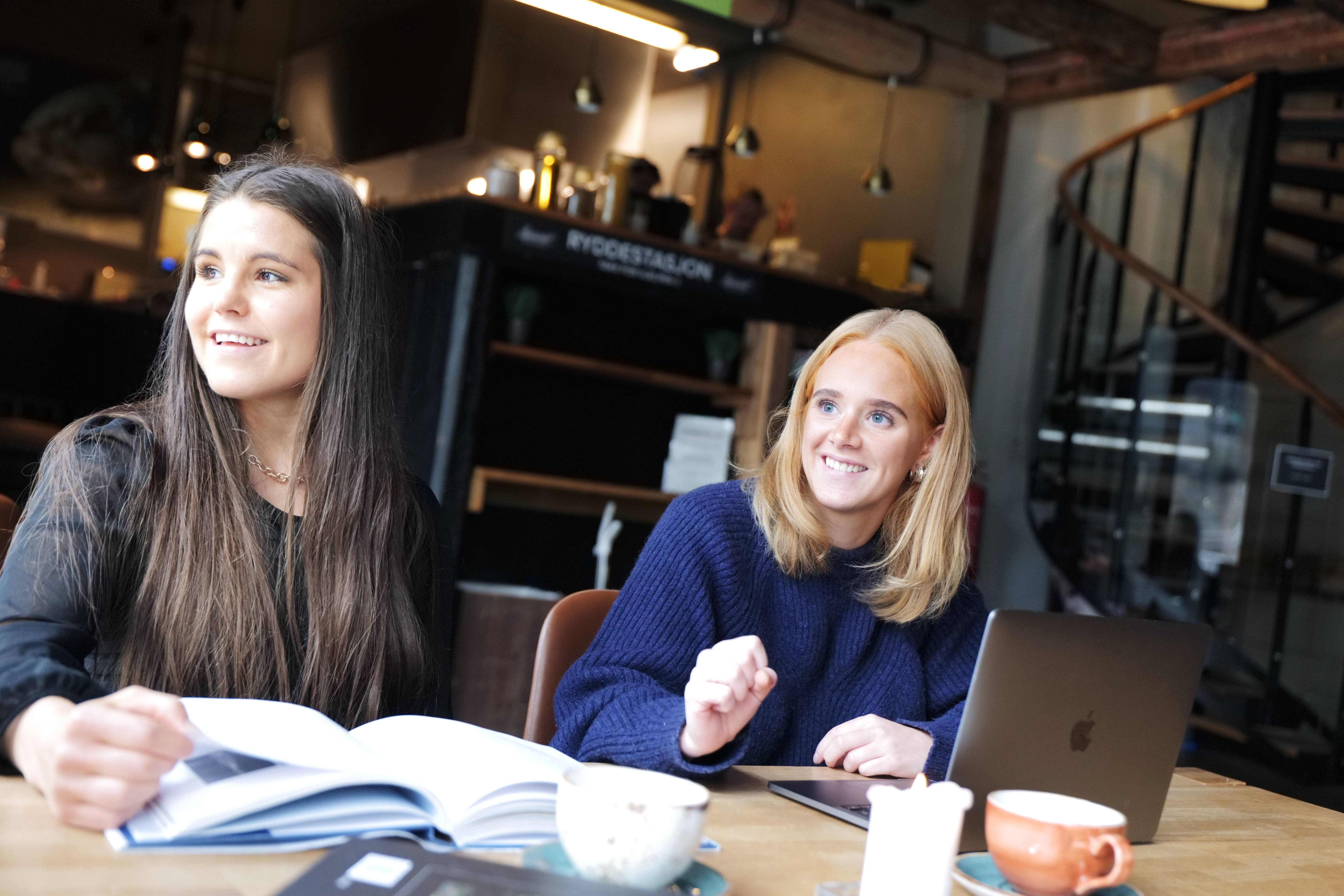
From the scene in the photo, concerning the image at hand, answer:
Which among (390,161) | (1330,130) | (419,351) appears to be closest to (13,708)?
(419,351)

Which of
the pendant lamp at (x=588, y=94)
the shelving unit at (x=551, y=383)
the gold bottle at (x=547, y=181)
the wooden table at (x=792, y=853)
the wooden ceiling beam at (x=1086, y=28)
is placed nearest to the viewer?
the wooden table at (x=792, y=853)

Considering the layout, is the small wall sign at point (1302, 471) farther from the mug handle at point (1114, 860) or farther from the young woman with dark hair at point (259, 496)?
the mug handle at point (1114, 860)

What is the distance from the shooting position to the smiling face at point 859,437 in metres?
1.74

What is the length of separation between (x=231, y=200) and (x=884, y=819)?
110cm

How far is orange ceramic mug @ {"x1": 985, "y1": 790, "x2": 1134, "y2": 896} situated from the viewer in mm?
929

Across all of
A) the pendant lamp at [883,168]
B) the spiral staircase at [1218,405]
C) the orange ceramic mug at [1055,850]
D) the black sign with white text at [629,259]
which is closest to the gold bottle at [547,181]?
the black sign with white text at [629,259]

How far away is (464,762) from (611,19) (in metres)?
3.65

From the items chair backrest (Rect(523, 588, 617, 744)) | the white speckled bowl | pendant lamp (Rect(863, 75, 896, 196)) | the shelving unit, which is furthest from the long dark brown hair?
pendant lamp (Rect(863, 75, 896, 196))

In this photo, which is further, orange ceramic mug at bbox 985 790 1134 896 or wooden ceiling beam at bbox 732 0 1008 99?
wooden ceiling beam at bbox 732 0 1008 99

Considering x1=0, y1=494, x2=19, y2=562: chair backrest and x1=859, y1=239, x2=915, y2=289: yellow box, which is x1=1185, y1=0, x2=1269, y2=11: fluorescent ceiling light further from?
x1=0, y1=494, x2=19, y2=562: chair backrest

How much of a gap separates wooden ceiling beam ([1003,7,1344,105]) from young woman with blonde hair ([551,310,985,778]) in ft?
12.1

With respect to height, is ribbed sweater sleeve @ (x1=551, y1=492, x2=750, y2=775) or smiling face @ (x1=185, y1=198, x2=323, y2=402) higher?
smiling face @ (x1=185, y1=198, x2=323, y2=402)

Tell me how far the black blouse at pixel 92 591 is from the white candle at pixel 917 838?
0.64 meters

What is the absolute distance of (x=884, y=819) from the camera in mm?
885
